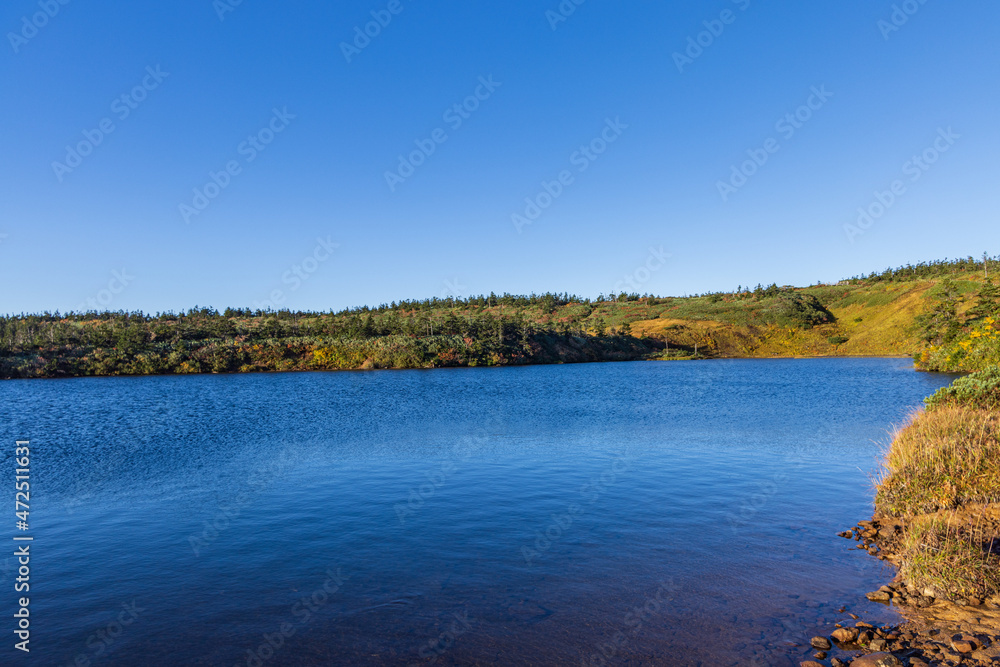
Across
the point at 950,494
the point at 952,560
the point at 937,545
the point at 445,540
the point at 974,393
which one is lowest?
the point at 445,540

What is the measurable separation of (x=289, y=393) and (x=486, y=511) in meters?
33.3

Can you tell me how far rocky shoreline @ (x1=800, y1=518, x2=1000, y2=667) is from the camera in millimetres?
6656

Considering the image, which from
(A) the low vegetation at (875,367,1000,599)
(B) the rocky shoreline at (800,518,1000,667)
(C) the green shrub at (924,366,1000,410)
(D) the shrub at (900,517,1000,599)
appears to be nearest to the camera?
(B) the rocky shoreline at (800,518,1000,667)


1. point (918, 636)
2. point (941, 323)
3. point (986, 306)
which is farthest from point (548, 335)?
point (918, 636)

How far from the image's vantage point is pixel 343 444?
23125 mm

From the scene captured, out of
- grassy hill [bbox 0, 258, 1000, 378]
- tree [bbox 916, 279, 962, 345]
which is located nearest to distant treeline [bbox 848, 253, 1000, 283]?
grassy hill [bbox 0, 258, 1000, 378]

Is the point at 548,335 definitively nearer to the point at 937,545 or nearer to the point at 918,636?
the point at 937,545

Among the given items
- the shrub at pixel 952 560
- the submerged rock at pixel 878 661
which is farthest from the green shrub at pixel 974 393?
the submerged rock at pixel 878 661

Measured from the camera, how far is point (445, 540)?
39.0 ft

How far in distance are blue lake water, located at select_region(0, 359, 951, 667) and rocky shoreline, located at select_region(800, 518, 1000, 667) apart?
395mm

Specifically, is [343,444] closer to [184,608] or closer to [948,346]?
[184,608]

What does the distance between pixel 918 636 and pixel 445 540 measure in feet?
26.6

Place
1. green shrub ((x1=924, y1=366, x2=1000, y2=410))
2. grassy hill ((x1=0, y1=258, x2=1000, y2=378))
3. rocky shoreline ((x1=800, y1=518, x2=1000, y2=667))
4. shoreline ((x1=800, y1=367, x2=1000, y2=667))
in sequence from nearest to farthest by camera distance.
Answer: rocky shoreline ((x1=800, y1=518, x2=1000, y2=667)), shoreline ((x1=800, y1=367, x2=1000, y2=667)), green shrub ((x1=924, y1=366, x2=1000, y2=410)), grassy hill ((x1=0, y1=258, x2=1000, y2=378))

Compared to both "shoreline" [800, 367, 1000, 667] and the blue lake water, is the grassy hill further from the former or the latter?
"shoreline" [800, 367, 1000, 667]
